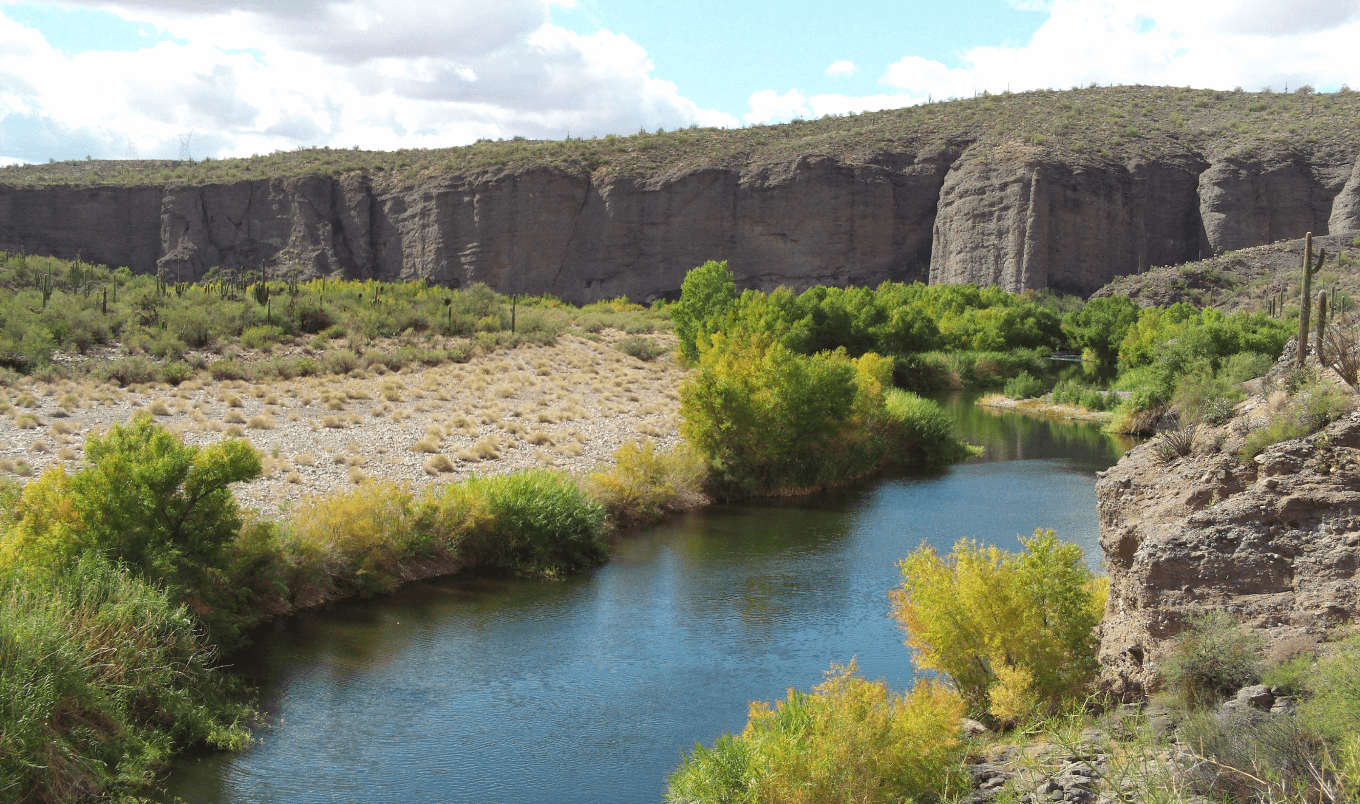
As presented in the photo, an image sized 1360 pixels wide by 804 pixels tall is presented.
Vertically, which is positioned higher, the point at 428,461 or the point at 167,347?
the point at 167,347

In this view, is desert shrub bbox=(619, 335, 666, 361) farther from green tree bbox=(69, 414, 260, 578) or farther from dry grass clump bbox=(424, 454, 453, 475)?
green tree bbox=(69, 414, 260, 578)

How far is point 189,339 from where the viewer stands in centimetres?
3969

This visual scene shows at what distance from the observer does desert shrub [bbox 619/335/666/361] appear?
5191 cm

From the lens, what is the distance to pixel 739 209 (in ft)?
277

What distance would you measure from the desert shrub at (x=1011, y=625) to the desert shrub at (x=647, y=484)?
12.3 meters

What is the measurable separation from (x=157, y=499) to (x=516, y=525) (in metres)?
7.68

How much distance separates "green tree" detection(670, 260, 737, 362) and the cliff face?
30568 mm

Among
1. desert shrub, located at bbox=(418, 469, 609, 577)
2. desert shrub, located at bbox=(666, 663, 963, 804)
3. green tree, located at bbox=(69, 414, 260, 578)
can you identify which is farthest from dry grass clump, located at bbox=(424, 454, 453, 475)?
desert shrub, located at bbox=(666, 663, 963, 804)

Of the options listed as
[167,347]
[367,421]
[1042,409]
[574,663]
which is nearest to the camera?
[574,663]

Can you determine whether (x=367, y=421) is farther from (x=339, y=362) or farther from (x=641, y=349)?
(x=641, y=349)

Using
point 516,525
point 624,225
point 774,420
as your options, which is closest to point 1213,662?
point 516,525

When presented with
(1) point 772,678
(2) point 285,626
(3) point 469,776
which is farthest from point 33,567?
(1) point 772,678

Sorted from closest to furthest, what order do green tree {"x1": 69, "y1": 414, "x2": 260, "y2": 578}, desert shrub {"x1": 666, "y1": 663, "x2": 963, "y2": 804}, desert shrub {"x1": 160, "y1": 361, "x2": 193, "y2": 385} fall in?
desert shrub {"x1": 666, "y1": 663, "x2": 963, "y2": 804} < green tree {"x1": 69, "y1": 414, "x2": 260, "y2": 578} < desert shrub {"x1": 160, "y1": 361, "x2": 193, "y2": 385}

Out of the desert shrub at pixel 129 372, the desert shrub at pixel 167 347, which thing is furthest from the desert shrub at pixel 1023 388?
the desert shrub at pixel 129 372
